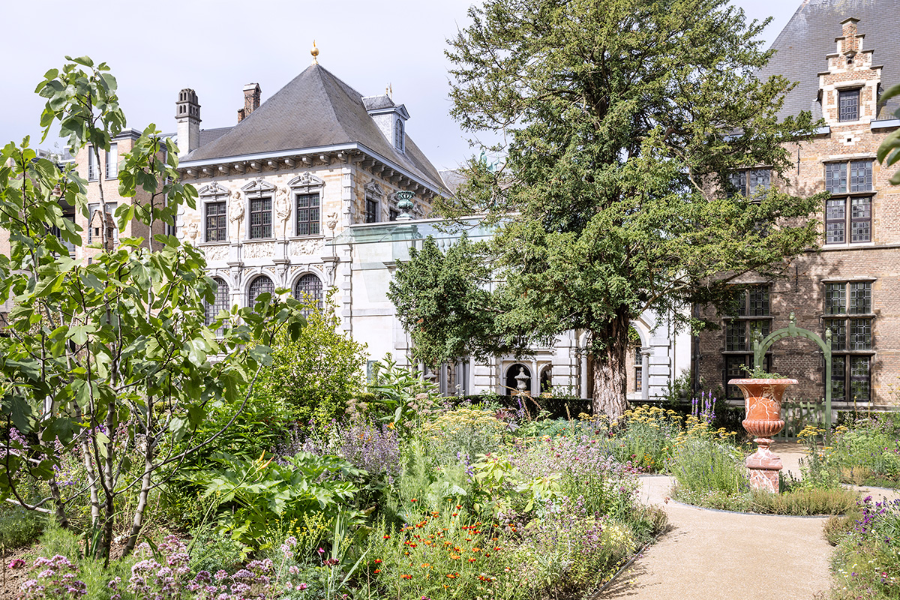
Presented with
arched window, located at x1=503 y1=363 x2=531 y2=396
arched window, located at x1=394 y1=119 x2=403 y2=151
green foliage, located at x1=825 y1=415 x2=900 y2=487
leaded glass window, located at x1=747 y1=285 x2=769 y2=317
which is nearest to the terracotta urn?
green foliage, located at x1=825 y1=415 x2=900 y2=487

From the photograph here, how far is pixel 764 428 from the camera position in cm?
861

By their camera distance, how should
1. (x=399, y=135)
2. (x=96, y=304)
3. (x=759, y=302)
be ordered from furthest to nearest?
(x=399, y=135) → (x=759, y=302) → (x=96, y=304)

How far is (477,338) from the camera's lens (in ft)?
49.1

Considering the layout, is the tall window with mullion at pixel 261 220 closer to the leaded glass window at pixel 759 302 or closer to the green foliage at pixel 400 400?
the leaded glass window at pixel 759 302

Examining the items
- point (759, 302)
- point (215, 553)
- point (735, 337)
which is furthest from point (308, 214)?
point (215, 553)

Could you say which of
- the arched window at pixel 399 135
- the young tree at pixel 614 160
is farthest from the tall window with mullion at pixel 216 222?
the young tree at pixel 614 160

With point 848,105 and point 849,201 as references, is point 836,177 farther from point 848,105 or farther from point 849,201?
point 848,105

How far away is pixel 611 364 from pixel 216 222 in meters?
18.0

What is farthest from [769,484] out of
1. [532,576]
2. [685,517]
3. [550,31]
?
[550,31]

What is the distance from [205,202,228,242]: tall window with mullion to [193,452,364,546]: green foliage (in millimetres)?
22454

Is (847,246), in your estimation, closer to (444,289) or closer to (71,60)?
(444,289)

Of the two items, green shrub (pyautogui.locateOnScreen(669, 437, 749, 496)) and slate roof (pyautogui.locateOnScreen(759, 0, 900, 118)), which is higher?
slate roof (pyautogui.locateOnScreen(759, 0, 900, 118))

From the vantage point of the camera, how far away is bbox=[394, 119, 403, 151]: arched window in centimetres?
2881

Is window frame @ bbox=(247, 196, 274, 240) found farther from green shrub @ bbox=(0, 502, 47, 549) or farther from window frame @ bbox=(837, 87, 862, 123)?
green shrub @ bbox=(0, 502, 47, 549)
